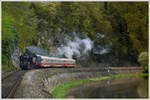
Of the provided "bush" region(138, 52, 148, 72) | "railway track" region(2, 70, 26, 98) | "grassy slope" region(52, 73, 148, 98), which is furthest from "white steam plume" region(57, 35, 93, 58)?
"bush" region(138, 52, 148, 72)

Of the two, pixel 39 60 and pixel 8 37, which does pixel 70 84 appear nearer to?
pixel 39 60

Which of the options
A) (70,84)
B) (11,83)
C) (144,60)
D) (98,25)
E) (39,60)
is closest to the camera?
(11,83)

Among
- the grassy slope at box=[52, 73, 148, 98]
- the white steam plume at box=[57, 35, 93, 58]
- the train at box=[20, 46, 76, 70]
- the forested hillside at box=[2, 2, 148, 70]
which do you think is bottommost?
the grassy slope at box=[52, 73, 148, 98]

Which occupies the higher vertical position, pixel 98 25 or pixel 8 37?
pixel 98 25

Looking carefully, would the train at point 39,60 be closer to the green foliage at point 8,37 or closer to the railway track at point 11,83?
the railway track at point 11,83

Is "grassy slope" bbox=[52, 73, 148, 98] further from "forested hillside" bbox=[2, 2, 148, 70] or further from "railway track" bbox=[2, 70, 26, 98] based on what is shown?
"railway track" bbox=[2, 70, 26, 98]

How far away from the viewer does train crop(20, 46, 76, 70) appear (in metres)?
11.3

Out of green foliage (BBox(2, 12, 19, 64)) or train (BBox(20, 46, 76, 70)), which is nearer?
green foliage (BBox(2, 12, 19, 64))

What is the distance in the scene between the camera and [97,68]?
1216 cm

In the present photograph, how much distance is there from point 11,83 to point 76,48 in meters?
3.71

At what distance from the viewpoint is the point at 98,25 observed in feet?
40.3

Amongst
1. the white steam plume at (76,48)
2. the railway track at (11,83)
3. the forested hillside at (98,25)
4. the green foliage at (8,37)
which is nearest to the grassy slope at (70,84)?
the forested hillside at (98,25)

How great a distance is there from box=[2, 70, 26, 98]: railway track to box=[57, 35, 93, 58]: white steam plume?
7.55ft

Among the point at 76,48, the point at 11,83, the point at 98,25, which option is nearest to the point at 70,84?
the point at 76,48
